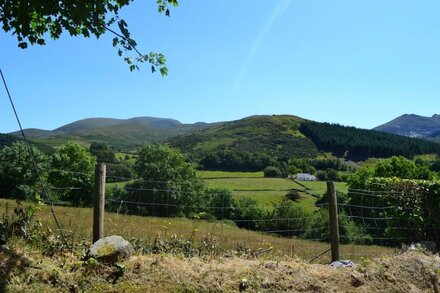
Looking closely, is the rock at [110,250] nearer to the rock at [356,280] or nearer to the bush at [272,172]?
the rock at [356,280]

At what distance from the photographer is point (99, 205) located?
7559 millimetres

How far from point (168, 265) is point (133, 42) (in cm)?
394

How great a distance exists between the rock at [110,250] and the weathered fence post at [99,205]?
62cm

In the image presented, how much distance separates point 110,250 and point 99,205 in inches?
46.6

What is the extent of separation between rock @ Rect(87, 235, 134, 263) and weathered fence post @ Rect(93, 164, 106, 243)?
0.62m

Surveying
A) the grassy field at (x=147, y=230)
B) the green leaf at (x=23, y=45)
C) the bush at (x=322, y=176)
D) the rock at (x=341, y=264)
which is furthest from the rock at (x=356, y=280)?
the bush at (x=322, y=176)

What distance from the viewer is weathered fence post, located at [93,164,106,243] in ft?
24.7

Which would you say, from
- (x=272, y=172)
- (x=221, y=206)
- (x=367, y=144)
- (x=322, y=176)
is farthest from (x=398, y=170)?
(x=367, y=144)

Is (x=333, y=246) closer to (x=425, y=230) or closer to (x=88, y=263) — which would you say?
(x=88, y=263)

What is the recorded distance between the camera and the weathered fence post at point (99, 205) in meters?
7.54

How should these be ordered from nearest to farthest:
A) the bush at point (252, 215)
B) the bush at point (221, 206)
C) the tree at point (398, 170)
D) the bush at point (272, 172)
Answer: the bush at point (221, 206), the bush at point (252, 215), the tree at point (398, 170), the bush at point (272, 172)

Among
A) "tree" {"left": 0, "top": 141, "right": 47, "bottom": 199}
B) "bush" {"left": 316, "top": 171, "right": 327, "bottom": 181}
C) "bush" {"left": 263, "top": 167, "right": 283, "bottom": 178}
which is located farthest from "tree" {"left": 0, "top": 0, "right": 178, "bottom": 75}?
"bush" {"left": 316, "top": 171, "right": 327, "bottom": 181}

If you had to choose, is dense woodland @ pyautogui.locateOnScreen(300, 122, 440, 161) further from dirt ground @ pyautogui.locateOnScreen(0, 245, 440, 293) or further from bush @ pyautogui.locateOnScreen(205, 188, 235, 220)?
dirt ground @ pyautogui.locateOnScreen(0, 245, 440, 293)

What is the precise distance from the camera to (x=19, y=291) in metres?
5.71
